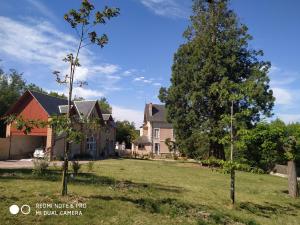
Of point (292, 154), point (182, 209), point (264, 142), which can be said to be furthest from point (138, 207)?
point (292, 154)

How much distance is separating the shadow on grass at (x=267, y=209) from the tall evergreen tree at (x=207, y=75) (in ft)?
63.5

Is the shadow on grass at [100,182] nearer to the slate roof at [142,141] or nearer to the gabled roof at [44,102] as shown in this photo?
the gabled roof at [44,102]

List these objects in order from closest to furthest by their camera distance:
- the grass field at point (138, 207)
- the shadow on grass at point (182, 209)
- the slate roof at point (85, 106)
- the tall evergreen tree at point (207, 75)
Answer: the grass field at point (138, 207) < the shadow on grass at point (182, 209) < the tall evergreen tree at point (207, 75) < the slate roof at point (85, 106)

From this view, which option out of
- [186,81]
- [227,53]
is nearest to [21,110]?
[186,81]

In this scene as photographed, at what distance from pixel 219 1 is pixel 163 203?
31.8 m

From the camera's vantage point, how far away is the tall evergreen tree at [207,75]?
35719mm

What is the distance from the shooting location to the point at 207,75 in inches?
1403

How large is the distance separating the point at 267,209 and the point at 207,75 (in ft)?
76.2

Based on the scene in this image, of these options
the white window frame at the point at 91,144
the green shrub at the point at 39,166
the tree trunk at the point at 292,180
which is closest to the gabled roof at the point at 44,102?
the white window frame at the point at 91,144

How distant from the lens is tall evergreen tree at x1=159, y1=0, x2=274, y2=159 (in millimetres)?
35719

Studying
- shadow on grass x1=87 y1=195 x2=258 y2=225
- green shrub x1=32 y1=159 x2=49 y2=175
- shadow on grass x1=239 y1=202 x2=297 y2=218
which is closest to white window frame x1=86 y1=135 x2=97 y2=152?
green shrub x1=32 y1=159 x2=49 y2=175

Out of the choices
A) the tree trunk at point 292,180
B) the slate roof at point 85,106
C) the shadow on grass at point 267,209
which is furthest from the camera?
the slate roof at point 85,106

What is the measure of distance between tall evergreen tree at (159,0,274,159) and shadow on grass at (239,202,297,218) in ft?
63.5

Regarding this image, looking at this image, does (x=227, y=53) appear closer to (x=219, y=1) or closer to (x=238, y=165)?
(x=219, y=1)
